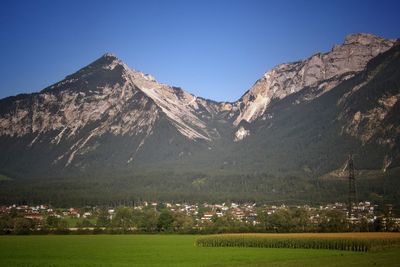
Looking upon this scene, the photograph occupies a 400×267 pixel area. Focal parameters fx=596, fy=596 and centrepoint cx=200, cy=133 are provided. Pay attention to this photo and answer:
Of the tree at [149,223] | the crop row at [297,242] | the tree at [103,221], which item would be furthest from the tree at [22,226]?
the crop row at [297,242]

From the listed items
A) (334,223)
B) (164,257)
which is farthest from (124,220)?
(164,257)

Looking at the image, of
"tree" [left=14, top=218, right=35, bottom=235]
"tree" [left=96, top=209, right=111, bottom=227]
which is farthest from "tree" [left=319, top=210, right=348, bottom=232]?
"tree" [left=14, top=218, right=35, bottom=235]

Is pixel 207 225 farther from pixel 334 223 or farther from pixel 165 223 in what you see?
pixel 334 223

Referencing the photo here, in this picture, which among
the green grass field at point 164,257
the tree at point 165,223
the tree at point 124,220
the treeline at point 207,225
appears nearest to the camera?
A: the green grass field at point 164,257

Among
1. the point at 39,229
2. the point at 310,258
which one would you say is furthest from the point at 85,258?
the point at 39,229

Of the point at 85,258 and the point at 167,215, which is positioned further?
the point at 167,215

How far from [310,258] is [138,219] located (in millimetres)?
101339

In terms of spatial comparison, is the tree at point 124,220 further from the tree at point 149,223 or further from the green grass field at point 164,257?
the green grass field at point 164,257

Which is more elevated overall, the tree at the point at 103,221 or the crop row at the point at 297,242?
the tree at the point at 103,221

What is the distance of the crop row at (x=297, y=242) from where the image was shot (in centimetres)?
9344

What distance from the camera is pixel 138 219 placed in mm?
174375

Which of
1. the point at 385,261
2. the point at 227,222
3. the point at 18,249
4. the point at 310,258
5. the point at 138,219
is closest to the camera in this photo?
the point at 385,261

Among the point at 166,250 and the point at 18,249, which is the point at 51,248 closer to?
the point at 18,249

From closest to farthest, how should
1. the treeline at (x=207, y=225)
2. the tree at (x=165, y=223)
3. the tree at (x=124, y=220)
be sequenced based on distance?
the treeline at (x=207, y=225) < the tree at (x=165, y=223) < the tree at (x=124, y=220)
